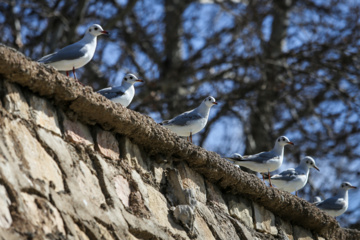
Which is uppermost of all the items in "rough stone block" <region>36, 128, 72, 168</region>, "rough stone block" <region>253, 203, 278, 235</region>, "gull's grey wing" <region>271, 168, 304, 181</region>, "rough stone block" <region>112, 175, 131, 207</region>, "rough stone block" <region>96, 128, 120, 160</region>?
"gull's grey wing" <region>271, 168, 304, 181</region>

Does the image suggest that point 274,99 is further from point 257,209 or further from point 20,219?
point 20,219

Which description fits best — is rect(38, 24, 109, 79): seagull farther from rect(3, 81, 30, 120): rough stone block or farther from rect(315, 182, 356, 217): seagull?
rect(315, 182, 356, 217): seagull

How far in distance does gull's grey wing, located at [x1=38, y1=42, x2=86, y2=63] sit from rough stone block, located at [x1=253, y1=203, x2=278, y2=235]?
2188 millimetres

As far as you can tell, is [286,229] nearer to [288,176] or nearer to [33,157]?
[288,176]

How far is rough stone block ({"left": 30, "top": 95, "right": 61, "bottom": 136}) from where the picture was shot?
4.59m

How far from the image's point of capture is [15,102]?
4.44 meters

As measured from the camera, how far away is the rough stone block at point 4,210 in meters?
3.79

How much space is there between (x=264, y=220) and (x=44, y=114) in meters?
2.80

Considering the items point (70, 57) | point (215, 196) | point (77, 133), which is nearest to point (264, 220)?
point (215, 196)

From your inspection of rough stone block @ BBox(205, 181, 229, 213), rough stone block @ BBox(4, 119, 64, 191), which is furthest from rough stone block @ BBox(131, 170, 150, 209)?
rough stone block @ BBox(205, 181, 229, 213)

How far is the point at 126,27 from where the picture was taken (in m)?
14.7

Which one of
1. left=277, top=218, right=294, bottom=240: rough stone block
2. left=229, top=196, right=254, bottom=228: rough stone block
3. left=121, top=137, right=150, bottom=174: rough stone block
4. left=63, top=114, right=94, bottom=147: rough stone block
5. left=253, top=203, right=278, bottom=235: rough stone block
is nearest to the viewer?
left=63, top=114, right=94, bottom=147: rough stone block

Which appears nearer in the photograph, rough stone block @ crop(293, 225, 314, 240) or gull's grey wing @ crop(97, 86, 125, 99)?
rough stone block @ crop(293, 225, 314, 240)

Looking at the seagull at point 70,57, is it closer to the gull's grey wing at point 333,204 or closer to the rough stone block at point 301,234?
the rough stone block at point 301,234
